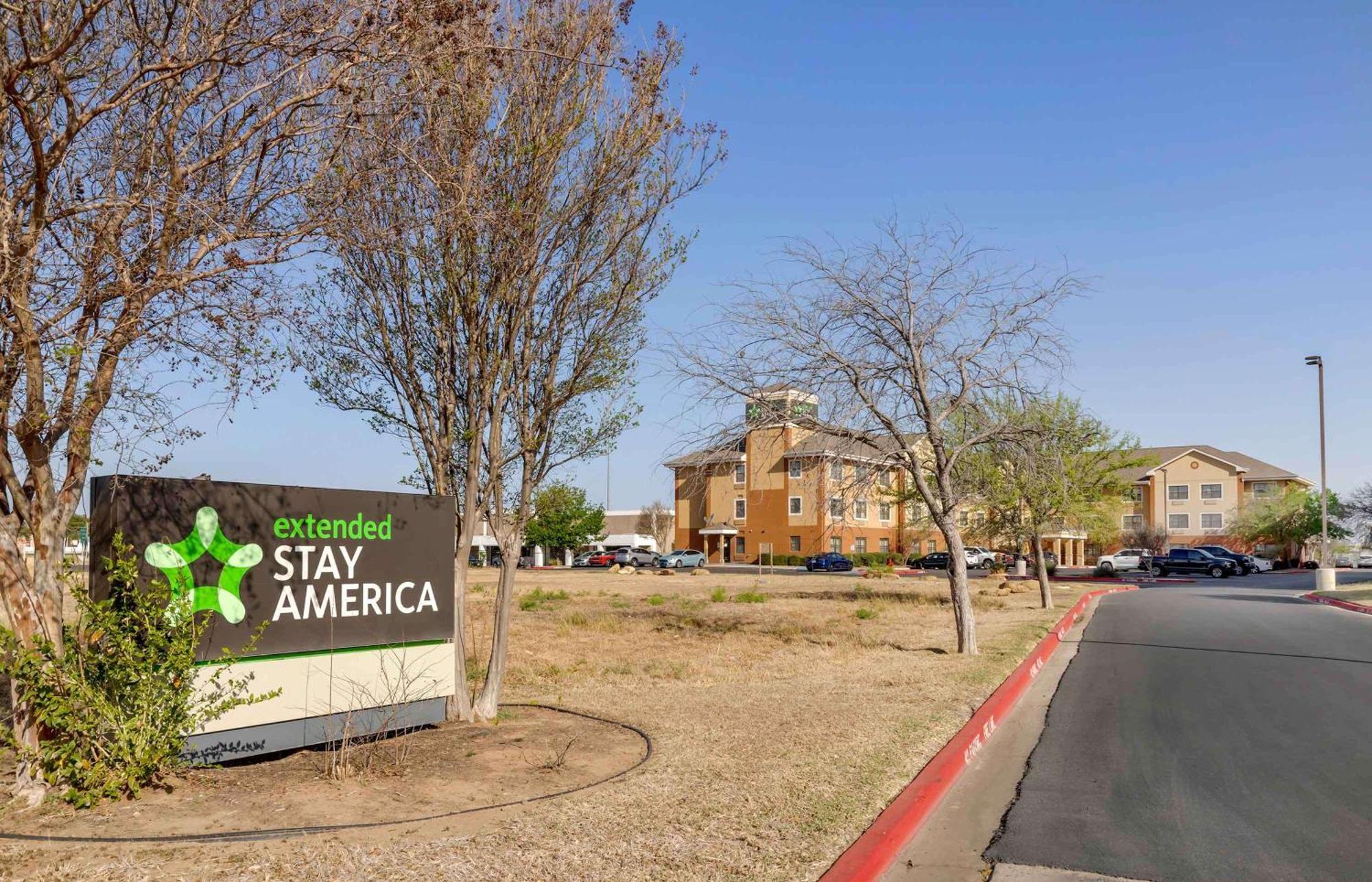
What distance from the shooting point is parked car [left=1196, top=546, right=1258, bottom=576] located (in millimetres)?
57062

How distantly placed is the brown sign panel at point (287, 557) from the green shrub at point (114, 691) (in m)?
0.21

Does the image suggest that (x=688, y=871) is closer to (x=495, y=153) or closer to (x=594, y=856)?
(x=594, y=856)

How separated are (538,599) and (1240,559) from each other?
1693 inches

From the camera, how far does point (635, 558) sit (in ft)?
255

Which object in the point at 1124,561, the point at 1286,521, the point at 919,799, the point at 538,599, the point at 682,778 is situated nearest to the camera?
the point at 919,799

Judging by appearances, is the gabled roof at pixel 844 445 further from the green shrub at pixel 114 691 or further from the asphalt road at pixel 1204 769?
the green shrub at pixel 114 691

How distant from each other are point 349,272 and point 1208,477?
91393 millimetres

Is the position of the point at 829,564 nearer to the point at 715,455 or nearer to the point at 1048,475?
the point at 1048,475

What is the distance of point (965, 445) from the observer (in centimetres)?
1608

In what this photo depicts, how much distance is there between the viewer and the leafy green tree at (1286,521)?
7669 cm

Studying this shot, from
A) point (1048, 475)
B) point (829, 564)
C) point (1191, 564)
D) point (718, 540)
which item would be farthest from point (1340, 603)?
point (718, 540)

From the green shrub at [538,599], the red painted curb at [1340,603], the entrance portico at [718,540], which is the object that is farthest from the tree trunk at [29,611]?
the entrance portico at [718,540]

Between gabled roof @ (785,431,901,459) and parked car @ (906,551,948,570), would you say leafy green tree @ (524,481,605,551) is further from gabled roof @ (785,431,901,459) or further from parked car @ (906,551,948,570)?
gabled roof @ (785,431,901,459)

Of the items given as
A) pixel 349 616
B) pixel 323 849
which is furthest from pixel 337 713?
pixel 323 849
